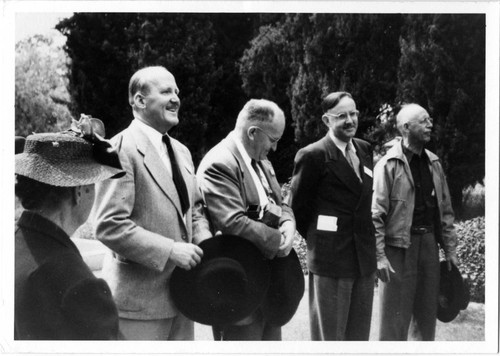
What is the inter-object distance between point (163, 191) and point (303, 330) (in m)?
1.53

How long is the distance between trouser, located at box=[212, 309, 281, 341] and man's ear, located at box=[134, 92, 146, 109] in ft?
4.83

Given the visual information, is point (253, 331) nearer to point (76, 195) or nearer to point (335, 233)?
point (335, 233)

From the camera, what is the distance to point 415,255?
15.0 feet

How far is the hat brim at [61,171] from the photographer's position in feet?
9.65

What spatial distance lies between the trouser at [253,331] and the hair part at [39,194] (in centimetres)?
149

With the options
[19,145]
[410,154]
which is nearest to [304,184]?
[410,154]

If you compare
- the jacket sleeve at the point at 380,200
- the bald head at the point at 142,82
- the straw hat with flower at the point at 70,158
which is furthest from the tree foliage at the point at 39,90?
the jacket sleeve at the point at 380,200

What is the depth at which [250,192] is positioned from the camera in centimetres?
384

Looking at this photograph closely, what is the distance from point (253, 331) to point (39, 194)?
1.67 m

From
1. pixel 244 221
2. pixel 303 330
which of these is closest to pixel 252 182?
pixel 244 221

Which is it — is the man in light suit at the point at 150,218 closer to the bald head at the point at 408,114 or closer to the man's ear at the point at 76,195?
→ the man's ear at the point at 76,195

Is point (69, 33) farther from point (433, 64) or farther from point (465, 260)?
point (465, 260)

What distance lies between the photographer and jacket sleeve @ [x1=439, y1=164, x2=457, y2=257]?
4.61 m

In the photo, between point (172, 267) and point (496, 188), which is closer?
point (172, 267)
